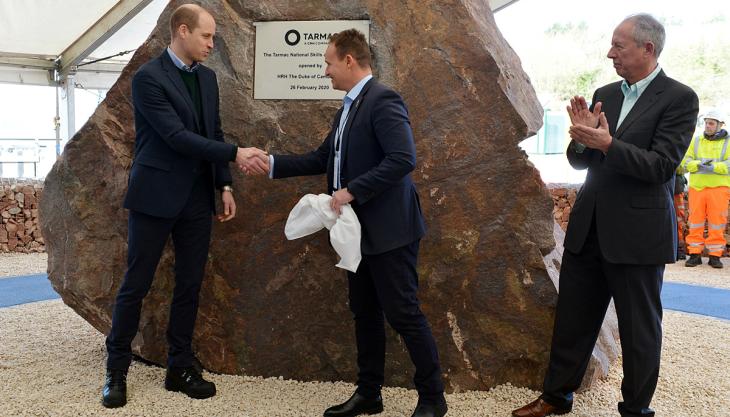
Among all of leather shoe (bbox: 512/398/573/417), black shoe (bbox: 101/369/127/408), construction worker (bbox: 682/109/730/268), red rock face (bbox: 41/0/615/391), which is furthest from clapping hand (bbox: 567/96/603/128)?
construction worker (bbox: 682/109/730/268)

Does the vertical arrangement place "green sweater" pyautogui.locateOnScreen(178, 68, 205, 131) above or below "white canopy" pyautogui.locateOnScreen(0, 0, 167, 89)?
below

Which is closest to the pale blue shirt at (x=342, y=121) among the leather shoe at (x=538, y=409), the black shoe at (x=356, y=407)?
the black shoe at (x=356, y=407)

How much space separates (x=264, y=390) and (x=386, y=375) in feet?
2.18

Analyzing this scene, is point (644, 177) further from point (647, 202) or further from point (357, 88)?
point (357, 88)

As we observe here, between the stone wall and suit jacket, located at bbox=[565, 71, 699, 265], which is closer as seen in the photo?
suit jacket, located at bbox=[565, 71, 699, 265]

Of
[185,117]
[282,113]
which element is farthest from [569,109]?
[185,117]

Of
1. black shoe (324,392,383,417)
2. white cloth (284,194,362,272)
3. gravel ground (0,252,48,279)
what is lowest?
gravel ground (0,252,48,279)

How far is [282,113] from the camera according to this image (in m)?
3.71

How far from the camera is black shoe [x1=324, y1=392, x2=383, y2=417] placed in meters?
3.17

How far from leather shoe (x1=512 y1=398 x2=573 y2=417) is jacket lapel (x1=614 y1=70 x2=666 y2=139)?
4.37 feet

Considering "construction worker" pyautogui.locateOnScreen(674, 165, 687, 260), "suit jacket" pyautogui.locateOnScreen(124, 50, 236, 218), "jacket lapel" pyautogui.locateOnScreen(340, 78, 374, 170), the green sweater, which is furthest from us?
"construction worker" pyautogui.locateOnScreen(674, 165, 687, 260)

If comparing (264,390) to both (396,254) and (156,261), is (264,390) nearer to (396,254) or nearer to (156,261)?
(156,261)

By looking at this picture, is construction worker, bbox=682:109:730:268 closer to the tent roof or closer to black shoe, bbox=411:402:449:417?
the tent roof

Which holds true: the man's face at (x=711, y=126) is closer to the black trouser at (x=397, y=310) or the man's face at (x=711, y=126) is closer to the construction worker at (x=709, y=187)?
the construction worker at (x=709, y=187)
